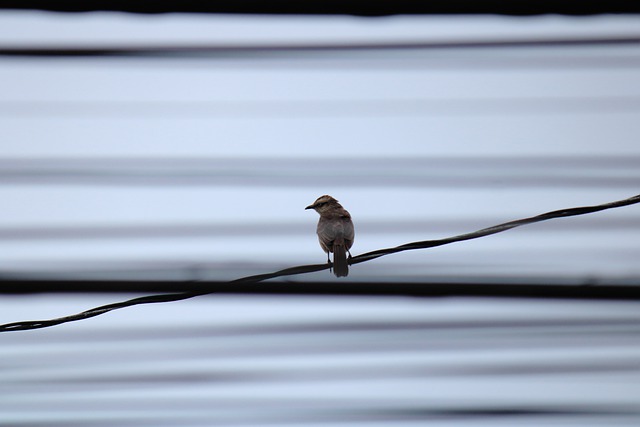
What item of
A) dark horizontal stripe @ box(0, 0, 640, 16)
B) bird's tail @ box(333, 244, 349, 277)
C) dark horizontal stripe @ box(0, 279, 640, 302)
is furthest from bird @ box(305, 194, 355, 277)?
dark horizontal stripe @ box(0, 0, 640, 16)

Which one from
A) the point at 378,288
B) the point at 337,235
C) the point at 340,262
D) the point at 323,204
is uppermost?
the point at 323,204

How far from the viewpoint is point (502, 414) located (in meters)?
4.36

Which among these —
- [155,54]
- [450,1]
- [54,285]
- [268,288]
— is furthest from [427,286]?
[155,54]

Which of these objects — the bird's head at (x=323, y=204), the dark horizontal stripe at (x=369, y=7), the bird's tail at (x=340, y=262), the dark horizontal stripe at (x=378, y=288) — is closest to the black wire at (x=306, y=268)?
the dark horizontal stripe at (x=378, y=288)

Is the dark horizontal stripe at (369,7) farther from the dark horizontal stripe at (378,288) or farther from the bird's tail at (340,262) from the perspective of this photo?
the bird's tail at (340,262)

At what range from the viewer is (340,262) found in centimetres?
880

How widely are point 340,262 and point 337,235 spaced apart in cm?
54

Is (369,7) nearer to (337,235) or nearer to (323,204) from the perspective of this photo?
(337,235)

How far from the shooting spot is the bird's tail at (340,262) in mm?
8742

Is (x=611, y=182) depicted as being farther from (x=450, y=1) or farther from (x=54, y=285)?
(x=54, y=285)

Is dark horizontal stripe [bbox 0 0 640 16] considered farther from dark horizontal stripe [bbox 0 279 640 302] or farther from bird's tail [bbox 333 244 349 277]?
bird's tail [bbox 333 244 349 277]

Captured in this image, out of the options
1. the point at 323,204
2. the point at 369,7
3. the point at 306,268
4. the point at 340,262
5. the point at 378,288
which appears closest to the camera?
the point at 378,288

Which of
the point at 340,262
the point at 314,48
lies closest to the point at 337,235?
the point at 340,262

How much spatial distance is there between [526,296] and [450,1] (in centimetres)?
147
